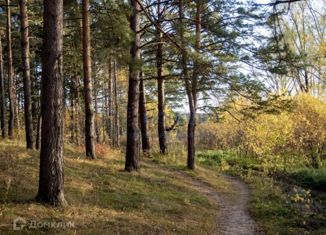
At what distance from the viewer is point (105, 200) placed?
8.64m

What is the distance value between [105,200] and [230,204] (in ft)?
15.8

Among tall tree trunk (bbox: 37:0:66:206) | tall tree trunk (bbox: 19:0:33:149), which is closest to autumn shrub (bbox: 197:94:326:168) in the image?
tall tree trunk (bbox: 19:0:33:149)

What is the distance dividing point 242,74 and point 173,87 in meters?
9.89

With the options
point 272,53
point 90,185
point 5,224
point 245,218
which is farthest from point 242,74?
point 5,224

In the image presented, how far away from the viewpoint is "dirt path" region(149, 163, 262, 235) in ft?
30.1

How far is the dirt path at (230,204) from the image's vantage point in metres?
9.16

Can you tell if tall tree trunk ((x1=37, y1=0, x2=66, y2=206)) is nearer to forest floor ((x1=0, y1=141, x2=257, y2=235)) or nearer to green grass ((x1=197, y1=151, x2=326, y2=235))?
forest floor ((x1=0, y1=141, x2=257, y2=235))

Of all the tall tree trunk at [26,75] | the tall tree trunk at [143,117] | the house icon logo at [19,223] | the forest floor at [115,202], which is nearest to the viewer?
the house icon logo at [19,223]

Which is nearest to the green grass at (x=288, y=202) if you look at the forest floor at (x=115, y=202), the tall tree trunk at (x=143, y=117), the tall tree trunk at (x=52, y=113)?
the forest floor at (x=115, y=202)

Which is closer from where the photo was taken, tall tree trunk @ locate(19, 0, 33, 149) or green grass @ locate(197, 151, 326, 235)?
green grass @ locate(197, 151, 326, 235)

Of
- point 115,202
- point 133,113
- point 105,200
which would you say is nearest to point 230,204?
point 133,113

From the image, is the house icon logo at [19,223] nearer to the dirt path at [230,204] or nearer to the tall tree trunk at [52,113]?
the tall tree trunk at [52,113]

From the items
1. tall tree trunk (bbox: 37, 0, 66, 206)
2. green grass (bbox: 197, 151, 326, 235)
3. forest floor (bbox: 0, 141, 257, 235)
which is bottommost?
green grass (bbox: 197, 151, 326, 235)

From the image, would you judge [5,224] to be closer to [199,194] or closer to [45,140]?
[45,140]
